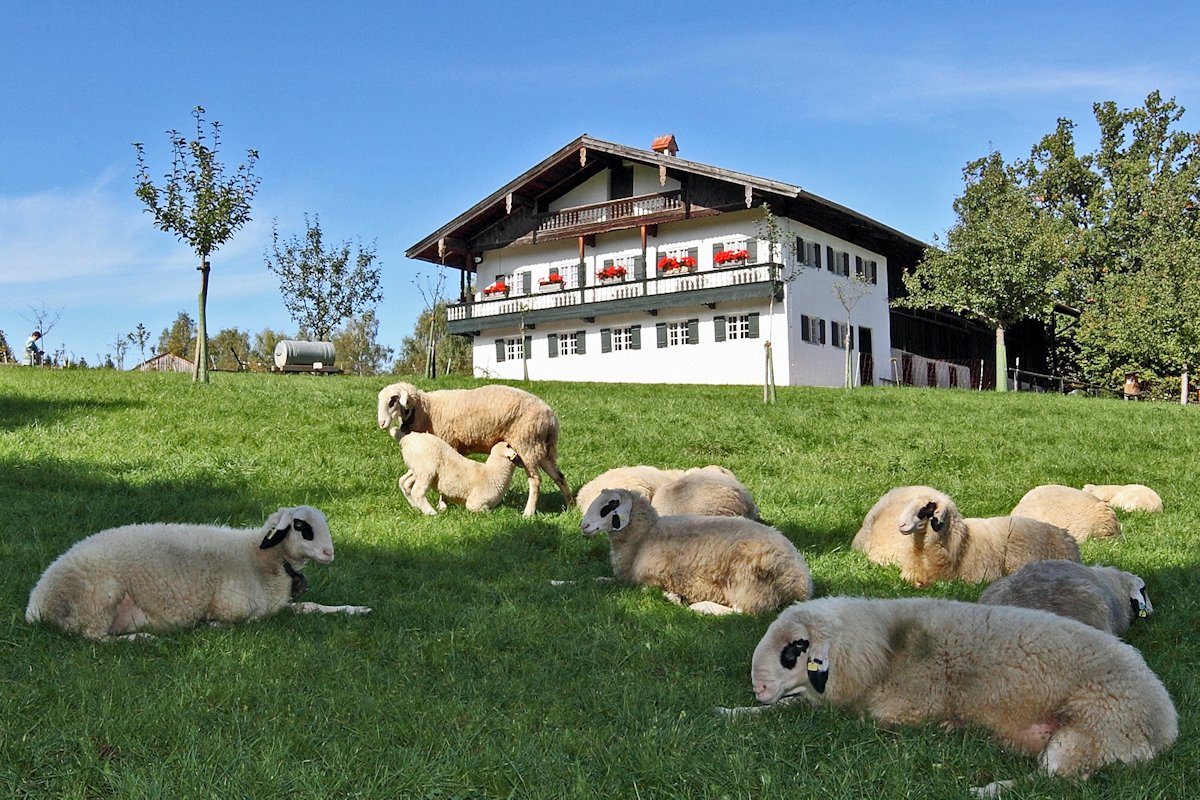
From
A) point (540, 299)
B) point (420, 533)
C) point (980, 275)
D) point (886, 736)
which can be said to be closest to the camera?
point (886, 736)

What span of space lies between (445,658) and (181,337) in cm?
8799

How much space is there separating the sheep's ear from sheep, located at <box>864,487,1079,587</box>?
120 inches

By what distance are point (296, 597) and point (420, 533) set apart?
2457 mm

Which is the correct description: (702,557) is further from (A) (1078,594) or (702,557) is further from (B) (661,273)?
(B) (661,273)

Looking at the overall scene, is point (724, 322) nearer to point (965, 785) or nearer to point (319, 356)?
point (319, 356)

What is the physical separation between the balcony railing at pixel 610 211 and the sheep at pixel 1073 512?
32.1m

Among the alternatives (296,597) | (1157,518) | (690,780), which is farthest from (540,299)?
(690,780)

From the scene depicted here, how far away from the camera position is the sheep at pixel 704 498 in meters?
9.09

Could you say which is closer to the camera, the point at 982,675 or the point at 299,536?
the point at 982,675

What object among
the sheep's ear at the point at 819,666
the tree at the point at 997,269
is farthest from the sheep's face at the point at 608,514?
the tree at the point at 997,269

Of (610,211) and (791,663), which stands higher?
(610,211)

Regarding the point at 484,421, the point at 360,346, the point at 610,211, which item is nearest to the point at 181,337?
the point at 360,346

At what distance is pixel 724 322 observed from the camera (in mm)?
40719

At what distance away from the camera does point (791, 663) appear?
4.89m
